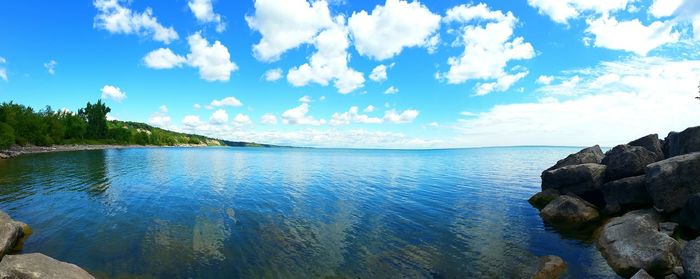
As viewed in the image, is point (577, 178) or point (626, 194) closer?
point (626, 194)

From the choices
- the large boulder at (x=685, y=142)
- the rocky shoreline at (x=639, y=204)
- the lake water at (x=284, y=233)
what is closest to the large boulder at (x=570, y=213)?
the rocky shoreline at (x=639, y=204)

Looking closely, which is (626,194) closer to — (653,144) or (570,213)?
(570,213)

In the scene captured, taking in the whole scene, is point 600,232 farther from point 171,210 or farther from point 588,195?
point 171,210

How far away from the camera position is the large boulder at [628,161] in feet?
96.4

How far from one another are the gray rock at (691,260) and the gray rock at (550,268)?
16.8 ft

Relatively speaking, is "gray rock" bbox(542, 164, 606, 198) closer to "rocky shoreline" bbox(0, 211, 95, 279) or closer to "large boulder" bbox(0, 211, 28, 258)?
"rocky shoreline" bbox(0, 211, 95, 279)

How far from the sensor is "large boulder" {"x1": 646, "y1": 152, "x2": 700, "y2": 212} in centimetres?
2253

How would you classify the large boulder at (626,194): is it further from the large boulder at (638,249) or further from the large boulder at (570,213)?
the large boulder at (638,249)

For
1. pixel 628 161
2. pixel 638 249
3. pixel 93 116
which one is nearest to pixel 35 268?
pixel 638 249

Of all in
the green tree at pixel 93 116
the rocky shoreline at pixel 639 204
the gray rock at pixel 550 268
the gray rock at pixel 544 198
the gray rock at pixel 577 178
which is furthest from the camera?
the green tree at pixel 93 116

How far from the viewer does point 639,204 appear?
2702cm

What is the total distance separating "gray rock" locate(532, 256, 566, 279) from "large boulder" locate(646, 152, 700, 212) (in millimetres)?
10574

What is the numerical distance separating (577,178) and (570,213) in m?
6.22

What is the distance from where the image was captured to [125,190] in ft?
137
